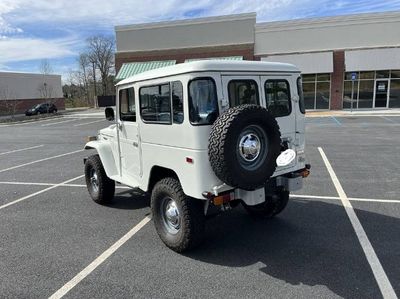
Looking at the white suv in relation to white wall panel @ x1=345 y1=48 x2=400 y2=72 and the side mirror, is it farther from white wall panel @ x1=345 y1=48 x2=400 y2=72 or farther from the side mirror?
white wall panel @ x1=345 y1=48 x2=400 y2=72

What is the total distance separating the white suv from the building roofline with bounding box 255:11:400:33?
26046 millimetres

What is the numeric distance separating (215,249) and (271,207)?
4.36ft

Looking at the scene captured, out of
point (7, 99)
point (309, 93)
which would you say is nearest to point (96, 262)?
point (309, 93)

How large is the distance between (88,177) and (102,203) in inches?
24.6

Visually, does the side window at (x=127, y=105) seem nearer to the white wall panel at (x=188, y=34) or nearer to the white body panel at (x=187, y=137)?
the white body panel at (x=187, y=137)

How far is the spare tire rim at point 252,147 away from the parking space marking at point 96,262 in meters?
2.09

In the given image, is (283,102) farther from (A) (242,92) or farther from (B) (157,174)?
(B) (157,174)

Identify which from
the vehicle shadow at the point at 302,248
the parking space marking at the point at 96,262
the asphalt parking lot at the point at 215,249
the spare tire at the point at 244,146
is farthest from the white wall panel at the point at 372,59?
the spare tire at the point at 244,146

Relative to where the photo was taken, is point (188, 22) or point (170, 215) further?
point (188, 22)

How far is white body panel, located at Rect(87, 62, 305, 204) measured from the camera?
3986 millimetres

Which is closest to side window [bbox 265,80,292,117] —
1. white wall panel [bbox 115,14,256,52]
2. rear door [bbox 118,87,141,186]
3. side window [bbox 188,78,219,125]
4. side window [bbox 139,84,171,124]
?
side window [bbox 188,78,219,125]

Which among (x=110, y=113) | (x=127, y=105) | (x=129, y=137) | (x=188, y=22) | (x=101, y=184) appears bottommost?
(x=101, y=184)

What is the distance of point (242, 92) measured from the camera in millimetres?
4309

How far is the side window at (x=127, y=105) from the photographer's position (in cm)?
526
